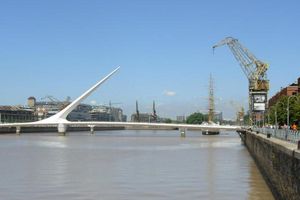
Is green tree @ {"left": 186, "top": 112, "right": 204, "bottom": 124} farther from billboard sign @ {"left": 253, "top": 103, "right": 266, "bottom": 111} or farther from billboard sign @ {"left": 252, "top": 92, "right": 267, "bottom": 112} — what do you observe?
billboard sign @ {"left": 253, "top": 103, "right": 266, "bottom": 111}

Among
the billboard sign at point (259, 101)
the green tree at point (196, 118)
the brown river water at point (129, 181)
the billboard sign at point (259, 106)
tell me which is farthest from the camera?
the green tree at point (196, 118)

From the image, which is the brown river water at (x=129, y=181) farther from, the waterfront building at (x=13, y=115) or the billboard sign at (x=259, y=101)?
the waterfront building at (x=13, y=115)

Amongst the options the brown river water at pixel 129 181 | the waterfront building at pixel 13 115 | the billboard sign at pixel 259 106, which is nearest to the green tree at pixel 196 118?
the waterfront building at pixel 13 115

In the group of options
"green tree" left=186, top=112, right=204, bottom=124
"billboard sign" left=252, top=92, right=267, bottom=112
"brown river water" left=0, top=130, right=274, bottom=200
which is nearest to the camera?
"brown river water" left=0, top=130, right=274, bottom=200

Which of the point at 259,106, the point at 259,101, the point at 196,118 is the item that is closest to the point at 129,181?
the point at 259,106

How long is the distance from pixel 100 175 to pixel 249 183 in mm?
7363

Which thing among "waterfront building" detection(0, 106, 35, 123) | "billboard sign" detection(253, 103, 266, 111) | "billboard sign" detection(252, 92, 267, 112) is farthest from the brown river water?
"waterfront building" detection(0, 106, 35, 123)

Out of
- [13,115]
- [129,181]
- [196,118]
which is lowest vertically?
[129,181]

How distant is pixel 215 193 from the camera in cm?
2198

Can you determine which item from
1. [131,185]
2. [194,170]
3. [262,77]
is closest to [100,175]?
[131,185]

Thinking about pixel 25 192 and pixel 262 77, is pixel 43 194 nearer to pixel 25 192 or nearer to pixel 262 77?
pixel 25 192

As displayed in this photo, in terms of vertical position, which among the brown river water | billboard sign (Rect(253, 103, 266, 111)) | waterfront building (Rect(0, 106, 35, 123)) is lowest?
the brown river water

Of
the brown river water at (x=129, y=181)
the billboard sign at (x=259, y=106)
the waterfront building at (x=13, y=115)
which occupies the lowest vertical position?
the brown river water at (x=129, y=181)

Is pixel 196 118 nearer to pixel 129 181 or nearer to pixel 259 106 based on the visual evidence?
pixel 259 106
